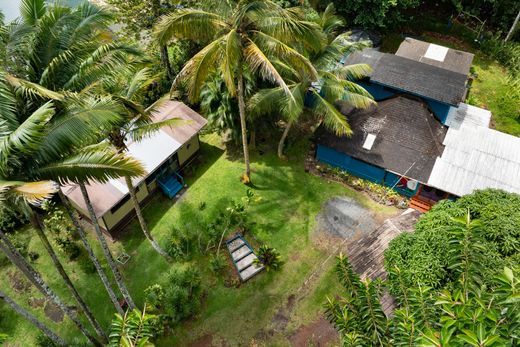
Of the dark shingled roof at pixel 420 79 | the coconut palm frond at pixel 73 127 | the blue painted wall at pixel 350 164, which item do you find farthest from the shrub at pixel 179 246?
the dark shingled roof at pixel 420 79

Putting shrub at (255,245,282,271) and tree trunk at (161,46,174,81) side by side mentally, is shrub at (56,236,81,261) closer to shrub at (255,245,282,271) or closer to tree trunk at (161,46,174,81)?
shrub at (255,245,282,271)

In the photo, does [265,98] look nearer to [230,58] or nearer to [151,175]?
[230,58]

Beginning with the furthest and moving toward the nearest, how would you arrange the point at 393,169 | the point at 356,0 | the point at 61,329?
1. the point at 356,0
2. the point at 393,169
3. the point at 61,329

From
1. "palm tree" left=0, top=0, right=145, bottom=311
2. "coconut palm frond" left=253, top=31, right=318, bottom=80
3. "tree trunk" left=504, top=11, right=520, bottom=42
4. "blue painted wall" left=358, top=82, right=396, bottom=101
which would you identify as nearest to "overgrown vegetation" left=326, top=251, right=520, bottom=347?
"coconut palm frond" left=253, top=31, right=318, bottom=80

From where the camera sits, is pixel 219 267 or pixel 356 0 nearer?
pixel 219 267

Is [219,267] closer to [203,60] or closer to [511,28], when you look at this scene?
[203,60]

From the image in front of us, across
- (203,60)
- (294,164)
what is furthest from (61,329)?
(294,164)
